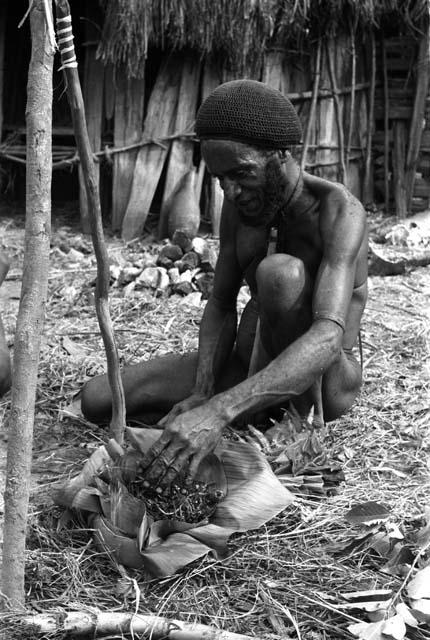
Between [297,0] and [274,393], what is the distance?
14.6ft

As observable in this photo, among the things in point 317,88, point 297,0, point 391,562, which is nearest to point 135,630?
point 391,562

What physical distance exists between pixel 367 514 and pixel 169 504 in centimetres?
60

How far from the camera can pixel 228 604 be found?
217 centimetres

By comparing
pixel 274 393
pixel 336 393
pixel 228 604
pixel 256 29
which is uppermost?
pixel 256 29

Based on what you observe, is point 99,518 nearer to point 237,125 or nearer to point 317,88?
point 237,125

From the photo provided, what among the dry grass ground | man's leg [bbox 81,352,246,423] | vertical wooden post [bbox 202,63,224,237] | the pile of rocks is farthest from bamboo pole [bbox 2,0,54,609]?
vertical wooden post [bbox 202,63,224,237]

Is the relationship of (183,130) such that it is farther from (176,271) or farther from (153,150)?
(176,271)

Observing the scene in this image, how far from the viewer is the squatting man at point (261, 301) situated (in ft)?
8.28

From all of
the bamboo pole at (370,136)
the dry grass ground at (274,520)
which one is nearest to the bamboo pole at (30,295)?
the dry grass ground at (274,520)

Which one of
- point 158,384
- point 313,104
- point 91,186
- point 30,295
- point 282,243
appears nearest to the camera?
point 30,295

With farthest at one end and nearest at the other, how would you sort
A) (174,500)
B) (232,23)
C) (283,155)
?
(232,23)
(283,155)
(174,500)

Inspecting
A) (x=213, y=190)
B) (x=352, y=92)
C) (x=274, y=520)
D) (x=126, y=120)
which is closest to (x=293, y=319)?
(x=274, y=520)

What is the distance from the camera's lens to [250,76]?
6.83 m

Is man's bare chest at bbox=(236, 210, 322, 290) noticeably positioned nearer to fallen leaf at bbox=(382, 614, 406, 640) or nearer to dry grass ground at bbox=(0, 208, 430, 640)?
dry grass ground at bbox=(0, 208, 430, 640)
